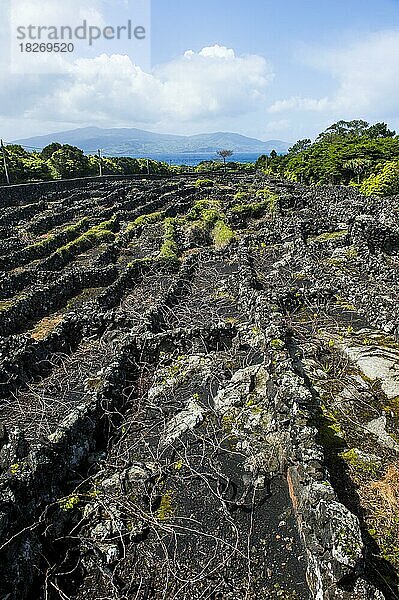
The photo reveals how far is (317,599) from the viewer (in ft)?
20.4

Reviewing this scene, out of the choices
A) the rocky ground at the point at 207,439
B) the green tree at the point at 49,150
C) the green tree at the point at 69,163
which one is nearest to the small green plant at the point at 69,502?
the rocky ground at the point at 207,439

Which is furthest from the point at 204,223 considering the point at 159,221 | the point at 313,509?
the point at 313,509

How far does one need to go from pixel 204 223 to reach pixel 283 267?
12.0m

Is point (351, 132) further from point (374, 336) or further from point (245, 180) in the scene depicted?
point (374, 336)

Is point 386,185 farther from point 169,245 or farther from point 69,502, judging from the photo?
point 69,502

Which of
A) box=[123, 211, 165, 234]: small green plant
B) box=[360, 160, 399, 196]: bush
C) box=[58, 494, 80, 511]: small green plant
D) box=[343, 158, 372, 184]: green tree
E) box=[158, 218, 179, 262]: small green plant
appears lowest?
box=[58, 494, 80, 511]: small green plant

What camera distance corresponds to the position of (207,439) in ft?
32.2

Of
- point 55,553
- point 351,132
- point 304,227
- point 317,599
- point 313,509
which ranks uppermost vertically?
point 351,132

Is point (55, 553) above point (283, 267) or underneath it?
underneath

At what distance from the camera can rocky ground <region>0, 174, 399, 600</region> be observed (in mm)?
6938

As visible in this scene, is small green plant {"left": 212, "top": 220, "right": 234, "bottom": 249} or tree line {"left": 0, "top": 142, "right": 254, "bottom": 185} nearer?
small green plant {"left": 212, "top": 220, "right": 234, "bottom": 249}

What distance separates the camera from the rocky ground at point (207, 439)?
6938mm

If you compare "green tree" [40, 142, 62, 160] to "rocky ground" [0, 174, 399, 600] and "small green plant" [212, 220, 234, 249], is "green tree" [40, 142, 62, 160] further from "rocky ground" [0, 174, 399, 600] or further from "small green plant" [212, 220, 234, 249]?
"rocky ground" [0, 174, 399, 600]

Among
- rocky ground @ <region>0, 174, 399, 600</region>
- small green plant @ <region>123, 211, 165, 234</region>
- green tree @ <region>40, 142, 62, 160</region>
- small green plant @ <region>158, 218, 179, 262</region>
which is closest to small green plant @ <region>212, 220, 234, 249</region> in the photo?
small green plant @ <region>158, 218, 179, 262</region>
